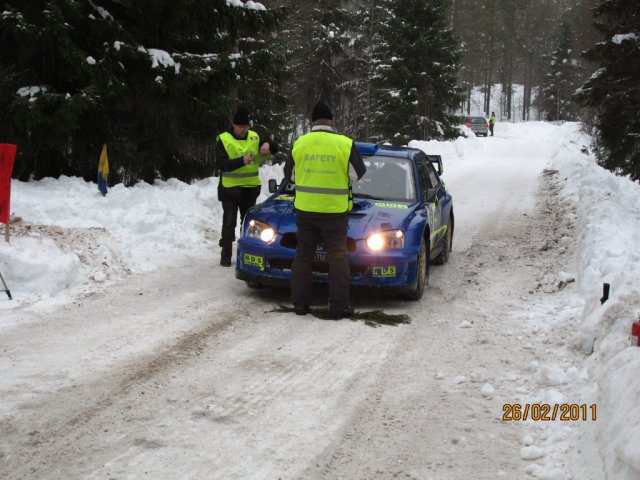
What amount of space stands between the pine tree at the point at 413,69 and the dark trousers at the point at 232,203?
21.7 m

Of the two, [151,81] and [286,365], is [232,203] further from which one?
[286,365]

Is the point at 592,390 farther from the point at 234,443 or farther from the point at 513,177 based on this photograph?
the point at 513,177

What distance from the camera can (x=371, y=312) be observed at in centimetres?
661

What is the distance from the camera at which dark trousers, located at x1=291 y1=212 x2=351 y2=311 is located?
6.43 meters

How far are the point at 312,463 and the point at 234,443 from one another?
1.59ft

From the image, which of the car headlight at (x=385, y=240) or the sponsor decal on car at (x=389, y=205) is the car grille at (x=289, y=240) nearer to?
the car headlight at (x=385, y=240)

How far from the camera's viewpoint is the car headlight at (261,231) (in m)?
7.04

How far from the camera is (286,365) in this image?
201 inches

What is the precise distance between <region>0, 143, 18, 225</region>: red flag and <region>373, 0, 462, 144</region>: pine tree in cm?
2390

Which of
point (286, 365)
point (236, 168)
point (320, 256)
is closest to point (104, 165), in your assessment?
point (236, 168)

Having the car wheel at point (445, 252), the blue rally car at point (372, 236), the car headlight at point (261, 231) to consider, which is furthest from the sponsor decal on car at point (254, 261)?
the car wheel at point (445, 252)

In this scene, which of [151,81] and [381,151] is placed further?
[151,81]

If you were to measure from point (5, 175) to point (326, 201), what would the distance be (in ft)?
11.8
